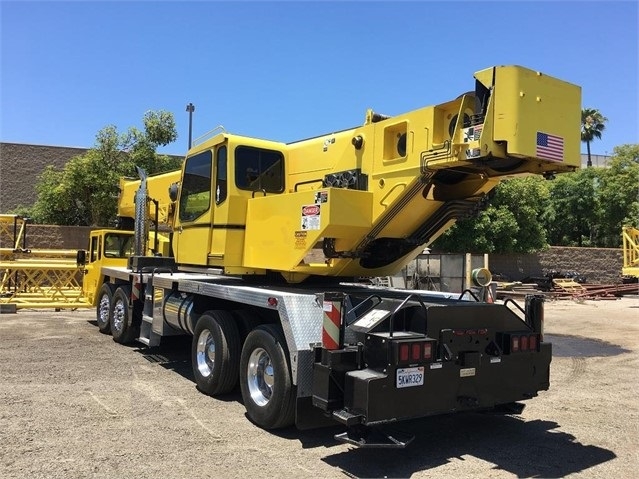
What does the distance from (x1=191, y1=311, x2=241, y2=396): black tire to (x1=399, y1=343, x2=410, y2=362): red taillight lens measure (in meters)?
2.70

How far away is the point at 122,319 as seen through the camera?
426 inches

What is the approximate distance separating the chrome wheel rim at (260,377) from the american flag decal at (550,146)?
3378 mm

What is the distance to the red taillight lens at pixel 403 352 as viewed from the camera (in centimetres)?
480

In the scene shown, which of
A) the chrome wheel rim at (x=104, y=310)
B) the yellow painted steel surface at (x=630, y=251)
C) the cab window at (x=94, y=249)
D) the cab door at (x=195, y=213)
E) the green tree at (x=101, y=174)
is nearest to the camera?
the cab door at (x=195, y=213)

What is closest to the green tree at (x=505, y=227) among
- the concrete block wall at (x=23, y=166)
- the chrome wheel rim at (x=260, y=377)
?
the concrete block wall at (x=23, y=166)

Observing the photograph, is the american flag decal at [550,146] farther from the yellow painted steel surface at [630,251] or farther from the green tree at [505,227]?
the yellow painted steel surface at [630,251]

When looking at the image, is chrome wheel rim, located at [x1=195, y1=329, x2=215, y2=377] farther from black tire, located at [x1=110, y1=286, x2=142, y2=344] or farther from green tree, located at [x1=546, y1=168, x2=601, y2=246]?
green tree, located at [x1=546, y1=168, x2=601, y2=246]

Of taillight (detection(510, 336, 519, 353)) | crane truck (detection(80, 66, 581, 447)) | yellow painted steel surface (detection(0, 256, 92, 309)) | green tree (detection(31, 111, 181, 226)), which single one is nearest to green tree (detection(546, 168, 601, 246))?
green tree (detection(31, 111, 181, 226))

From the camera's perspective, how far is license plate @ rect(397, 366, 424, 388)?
4820 mm

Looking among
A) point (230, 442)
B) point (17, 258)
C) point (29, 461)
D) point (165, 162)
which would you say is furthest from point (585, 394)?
point (165, 162)

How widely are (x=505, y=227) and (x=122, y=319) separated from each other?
20319 millimetres

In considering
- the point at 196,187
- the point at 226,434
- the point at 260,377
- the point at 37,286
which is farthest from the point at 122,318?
the point at 37,286

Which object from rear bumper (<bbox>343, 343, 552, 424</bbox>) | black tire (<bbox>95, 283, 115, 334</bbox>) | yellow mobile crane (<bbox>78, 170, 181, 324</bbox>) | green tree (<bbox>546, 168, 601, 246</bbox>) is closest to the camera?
rear bumper (<bbox>343, 343, 552, 424</bbox>)

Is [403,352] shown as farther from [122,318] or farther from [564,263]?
[564,263]
